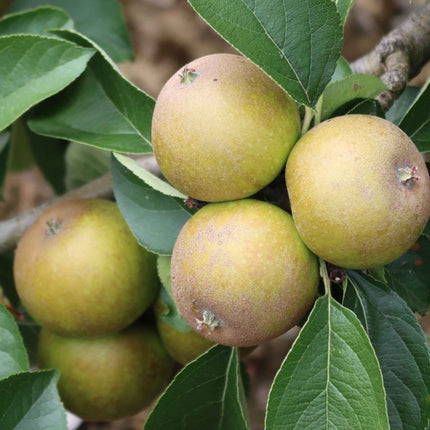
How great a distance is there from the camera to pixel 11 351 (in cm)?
98

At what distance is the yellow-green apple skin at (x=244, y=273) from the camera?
0.76 metres

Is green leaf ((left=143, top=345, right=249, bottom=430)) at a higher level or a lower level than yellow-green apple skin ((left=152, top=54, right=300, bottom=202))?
lower

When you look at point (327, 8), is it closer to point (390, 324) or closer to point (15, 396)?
point (390, 324)

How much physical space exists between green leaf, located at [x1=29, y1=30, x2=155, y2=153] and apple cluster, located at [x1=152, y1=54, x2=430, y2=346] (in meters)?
0.28

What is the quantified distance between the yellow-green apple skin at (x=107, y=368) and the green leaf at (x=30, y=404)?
220 mm

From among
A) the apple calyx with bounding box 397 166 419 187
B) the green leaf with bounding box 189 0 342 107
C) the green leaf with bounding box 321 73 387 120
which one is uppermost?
the green leaf with bounding box 189 0 342 107

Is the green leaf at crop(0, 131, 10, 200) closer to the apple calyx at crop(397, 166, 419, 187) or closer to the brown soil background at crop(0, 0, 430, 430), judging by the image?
the apple calyx at crop(397, 166, 419, 187)

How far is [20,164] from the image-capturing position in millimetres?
1927

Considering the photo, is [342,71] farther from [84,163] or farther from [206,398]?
[84,163]

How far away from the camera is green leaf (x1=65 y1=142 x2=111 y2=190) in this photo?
156cm

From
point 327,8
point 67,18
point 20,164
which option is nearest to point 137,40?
point 20,164

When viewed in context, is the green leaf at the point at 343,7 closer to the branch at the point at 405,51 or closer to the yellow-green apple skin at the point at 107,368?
the branch at the point at 405,51

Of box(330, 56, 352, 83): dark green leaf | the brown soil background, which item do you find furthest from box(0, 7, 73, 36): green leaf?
the brown soil background

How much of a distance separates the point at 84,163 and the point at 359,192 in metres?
1.01
